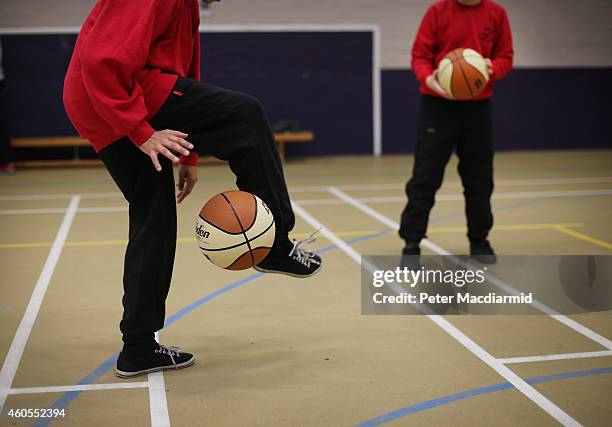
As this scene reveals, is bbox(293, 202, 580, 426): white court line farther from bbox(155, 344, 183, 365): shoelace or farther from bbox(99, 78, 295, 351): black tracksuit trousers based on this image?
bbox(155, 344, 183, 365): shoelace

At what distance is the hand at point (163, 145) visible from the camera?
3.27 metres

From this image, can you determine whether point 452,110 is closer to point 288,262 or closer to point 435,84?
point 435,84

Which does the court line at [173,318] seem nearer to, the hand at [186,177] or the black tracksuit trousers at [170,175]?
the black tracksuit trousers at [170,175]

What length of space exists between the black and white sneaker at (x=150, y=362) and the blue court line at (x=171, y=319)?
0.38ft

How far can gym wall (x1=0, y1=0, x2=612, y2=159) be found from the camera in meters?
14.1

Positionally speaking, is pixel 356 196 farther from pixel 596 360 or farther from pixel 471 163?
pixel 596 360

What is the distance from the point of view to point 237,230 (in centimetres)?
351

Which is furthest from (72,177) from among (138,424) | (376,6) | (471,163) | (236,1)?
(138,424)

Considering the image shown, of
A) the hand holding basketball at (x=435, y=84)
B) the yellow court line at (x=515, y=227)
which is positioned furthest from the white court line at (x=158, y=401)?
the yellow court line at (x=515, y=227)

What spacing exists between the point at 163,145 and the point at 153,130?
74 millimetres

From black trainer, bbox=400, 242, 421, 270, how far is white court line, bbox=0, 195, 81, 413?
2.45 m

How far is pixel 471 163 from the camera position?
5.81 metres

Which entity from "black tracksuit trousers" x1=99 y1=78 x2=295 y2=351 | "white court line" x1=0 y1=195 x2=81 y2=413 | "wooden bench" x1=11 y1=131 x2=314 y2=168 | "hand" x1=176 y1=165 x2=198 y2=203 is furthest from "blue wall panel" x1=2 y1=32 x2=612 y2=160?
"black tracksuit trousers" x1=99 y1=78 x2=295 y2=351

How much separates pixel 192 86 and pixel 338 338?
1.56m
